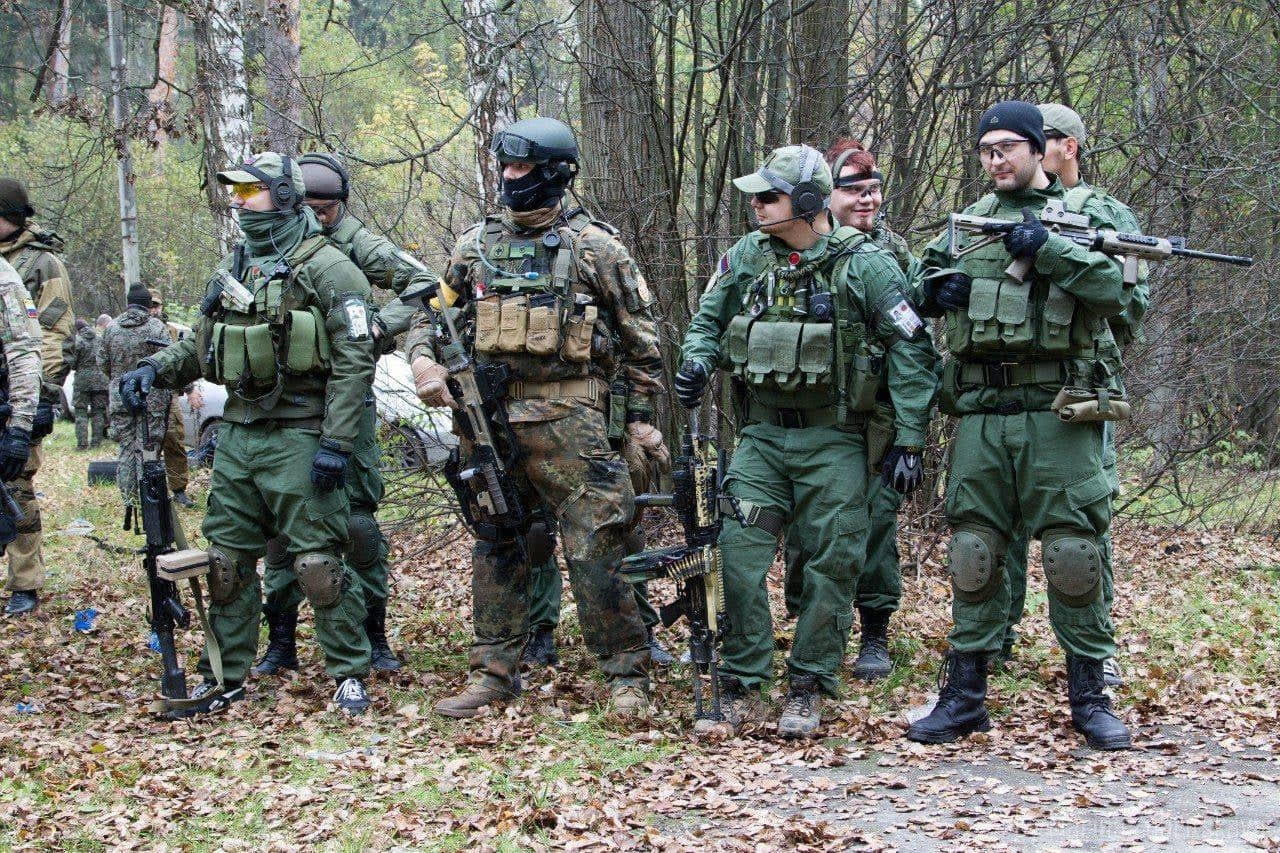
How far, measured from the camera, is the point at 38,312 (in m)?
7.95

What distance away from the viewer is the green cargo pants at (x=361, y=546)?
664cm

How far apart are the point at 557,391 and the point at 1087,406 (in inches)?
88.8

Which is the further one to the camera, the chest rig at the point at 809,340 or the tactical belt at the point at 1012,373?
the chest rig at the point at 809,340

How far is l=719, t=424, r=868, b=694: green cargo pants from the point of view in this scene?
564cm

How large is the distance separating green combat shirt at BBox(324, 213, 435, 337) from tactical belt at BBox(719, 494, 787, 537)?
1889 millimetres

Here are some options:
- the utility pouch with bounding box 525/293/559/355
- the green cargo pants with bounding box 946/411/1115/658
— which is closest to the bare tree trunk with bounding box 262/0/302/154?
the utility pouch with bounding box 525/293/559/355

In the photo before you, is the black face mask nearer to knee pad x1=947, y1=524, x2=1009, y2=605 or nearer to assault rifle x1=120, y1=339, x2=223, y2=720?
assault rifle x1=120, y1=339, x2=223, y2=720

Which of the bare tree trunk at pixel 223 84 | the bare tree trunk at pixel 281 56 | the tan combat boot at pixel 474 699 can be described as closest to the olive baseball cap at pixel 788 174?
the tan combat boot at pixel 474 699

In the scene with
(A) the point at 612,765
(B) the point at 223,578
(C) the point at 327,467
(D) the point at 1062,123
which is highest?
(D) the point at 1062,123

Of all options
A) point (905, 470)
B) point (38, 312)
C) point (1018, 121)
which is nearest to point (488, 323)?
point (905, 470)

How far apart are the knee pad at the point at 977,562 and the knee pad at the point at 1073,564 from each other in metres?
0.20

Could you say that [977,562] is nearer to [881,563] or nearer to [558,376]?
[881,563]

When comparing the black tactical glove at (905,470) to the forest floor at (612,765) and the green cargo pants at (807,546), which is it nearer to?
the green cargo pants at (807,546)

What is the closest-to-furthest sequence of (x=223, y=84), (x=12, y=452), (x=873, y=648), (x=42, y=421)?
(x=12, y=452) < (x=873, y=648) < (x=42, y=421) < (x=223, y=84)
